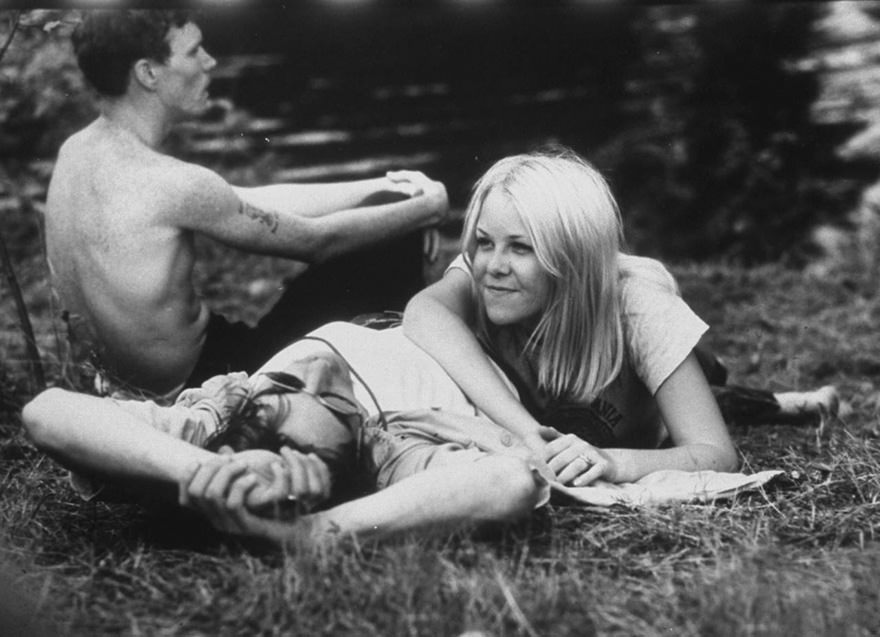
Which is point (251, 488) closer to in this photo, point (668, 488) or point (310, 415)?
point (310, 415)

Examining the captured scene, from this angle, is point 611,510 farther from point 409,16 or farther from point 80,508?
point 409,16

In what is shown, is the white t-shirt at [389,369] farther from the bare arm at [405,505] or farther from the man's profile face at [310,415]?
the bare arm at [405,505]

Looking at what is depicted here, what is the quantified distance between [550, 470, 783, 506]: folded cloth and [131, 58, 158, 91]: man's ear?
5.74 feet

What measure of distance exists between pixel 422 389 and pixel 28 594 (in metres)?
1.20

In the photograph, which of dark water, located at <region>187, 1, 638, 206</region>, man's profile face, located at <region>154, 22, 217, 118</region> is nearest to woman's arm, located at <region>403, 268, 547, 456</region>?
man's profile face, located at <region>154, 22, 217, 118</region>

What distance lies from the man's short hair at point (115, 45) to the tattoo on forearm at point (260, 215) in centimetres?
50

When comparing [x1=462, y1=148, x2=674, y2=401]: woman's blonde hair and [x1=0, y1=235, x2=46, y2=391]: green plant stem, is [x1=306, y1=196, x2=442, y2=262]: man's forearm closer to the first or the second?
[x1=462, y1=148, x2=674, y2=401]: woman's blonde hair

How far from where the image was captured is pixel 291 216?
3.93 meters

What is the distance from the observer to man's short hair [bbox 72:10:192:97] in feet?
12.4

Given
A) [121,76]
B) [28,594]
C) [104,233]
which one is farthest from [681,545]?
[121,76]

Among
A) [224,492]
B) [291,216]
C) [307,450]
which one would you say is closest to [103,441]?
[224,492]

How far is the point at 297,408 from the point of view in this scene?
3.03 metres

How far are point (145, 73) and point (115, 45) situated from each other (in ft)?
0.39

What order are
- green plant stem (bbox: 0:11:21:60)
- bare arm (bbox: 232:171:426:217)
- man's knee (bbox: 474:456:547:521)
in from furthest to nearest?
1. bare arm (bbox: 232:171:426:217)
2. green plant stem (bbox: 0:11:21:60)
3. man's knee (bbox: 474:456:547:521)
